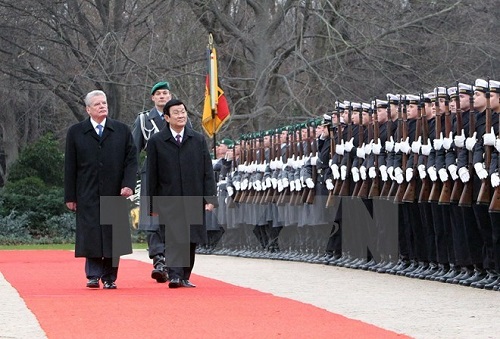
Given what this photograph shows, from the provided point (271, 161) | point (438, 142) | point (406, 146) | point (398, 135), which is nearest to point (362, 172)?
point (398, 135)

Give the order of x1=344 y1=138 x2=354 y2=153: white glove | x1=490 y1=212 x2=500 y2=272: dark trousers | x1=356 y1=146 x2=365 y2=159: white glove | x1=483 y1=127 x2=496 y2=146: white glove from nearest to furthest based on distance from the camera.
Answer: x1=483 y1=127 x2=496 y2=146: white glove, x1=490 y1=212 x2=500 y2=272: dark trousers, x1=356 y1=146 x2=365 y2=159: white glove, x1=344 y1=138 x2=354 y2=153: white glove

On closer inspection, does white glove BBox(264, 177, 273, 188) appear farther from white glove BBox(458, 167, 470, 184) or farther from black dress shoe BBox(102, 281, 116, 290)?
black dress shoe BBox(102, 281, 116, 290)

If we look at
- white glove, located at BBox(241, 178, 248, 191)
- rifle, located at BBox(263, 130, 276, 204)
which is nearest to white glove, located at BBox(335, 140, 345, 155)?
rifle, located at BBox(263, 130, 276, 204)

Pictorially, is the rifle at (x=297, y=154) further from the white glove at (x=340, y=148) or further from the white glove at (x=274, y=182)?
the white glove at (x=340, y=148)

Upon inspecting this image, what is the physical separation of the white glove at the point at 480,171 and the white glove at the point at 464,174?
275 mm

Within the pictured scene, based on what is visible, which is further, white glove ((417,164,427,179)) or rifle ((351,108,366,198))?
rifle ((351,108,366,198))

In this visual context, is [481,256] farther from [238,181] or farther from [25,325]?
[238,181]

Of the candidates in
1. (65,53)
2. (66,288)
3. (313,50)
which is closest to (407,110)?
(66,288)

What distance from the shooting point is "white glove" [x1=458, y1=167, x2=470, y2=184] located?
530 inches

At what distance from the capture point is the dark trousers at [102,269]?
13.5 metres

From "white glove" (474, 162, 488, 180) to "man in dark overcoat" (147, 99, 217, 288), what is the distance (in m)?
2.51

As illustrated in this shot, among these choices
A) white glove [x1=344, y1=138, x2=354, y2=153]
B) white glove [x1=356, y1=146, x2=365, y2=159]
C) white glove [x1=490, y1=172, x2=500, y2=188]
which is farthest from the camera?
white glove [x1=344, y1=138, x2=354, y2=153]

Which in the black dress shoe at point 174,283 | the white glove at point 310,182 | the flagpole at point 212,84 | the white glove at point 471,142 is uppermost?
the flagpole at point 212,84

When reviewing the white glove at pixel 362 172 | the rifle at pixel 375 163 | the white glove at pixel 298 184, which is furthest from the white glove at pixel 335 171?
the white glove at pixel 298 184
